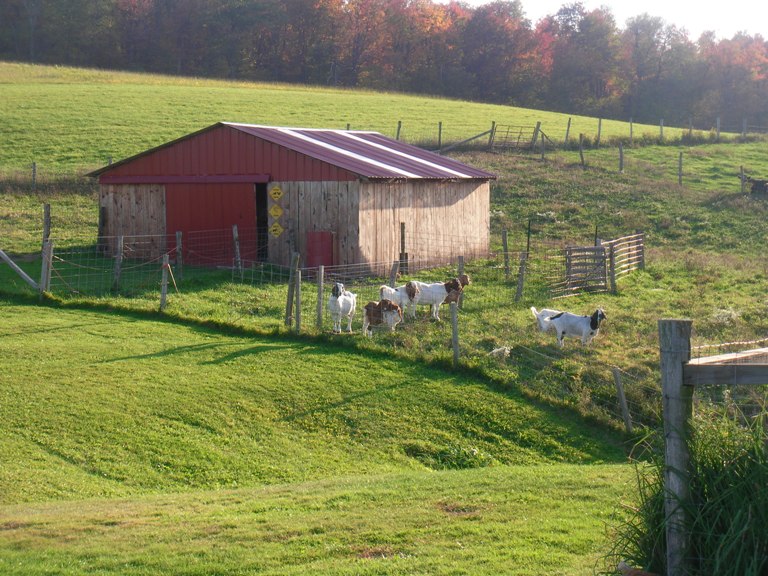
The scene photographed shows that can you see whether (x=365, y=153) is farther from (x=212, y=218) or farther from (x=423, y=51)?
(x=423, y=51)

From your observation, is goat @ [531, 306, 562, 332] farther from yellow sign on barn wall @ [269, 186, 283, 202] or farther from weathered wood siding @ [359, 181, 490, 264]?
yellow sign on barn wall @ [269, 186, 283, 202]

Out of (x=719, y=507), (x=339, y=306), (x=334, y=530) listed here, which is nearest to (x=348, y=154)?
(x=339, y=306)

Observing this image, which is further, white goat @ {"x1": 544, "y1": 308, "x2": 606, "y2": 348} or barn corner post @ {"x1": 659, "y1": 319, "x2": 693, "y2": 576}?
white goat @ {"x1": 544, "y1": 308, "x2": 606, "y2": 348}

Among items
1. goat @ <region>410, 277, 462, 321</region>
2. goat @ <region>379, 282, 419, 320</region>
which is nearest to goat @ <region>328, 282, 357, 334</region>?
goat @ <region>379, 282, 419, 320</region>

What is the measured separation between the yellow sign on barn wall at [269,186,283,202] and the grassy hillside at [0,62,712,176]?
1611 cm

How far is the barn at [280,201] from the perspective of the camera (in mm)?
27469

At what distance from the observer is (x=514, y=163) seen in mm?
48500

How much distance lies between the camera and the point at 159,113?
55.3 metres

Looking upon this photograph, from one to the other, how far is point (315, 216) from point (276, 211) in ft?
4.26

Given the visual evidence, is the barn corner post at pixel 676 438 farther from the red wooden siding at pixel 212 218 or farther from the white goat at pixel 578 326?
the red wooden siding at pixel 212 218

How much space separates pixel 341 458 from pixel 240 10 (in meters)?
83.5

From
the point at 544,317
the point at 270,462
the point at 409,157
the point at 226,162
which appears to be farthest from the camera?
the point at 409,157

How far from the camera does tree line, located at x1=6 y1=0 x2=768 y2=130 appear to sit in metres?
86.1

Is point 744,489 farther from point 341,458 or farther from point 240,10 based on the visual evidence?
point 240,10
